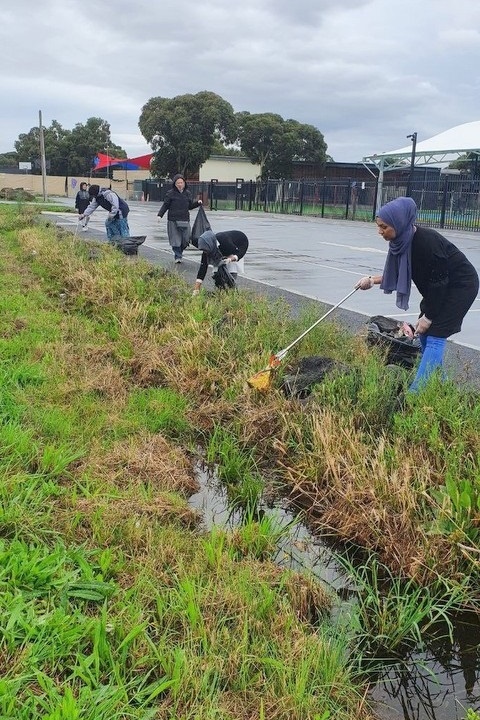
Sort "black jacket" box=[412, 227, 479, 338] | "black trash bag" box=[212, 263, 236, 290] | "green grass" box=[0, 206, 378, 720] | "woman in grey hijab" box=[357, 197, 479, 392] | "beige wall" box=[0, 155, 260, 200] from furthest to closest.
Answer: "beige wall" box=[0, 155, 260, 200]
"black trash bag" box=[212, 263, 236, 290]
"black jacket" box=[412, 227, 479, 338]
"woman in grey hijab" box=[357, 197, 479, 392]
"green grass" box=[0, 206, 378, 720]

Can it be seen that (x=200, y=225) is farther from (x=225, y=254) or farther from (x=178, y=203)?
(x=178, y=203)

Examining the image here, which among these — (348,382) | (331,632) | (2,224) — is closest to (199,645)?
(331,632)

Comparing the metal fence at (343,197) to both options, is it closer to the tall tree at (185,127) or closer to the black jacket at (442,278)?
the tall tree at (185,127)

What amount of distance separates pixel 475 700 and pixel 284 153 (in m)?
56.5

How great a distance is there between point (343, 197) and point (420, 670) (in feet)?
111

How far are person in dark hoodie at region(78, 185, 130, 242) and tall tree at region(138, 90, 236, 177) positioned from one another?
39584 millimetres

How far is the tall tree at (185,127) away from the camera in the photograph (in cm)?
5088

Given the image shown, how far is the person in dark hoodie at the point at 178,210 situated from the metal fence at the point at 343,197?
13155 millimetres

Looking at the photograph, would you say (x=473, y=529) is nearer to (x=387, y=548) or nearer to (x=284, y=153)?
(x=387, y=548)

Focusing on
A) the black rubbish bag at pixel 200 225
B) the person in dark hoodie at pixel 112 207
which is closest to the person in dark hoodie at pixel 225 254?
the black rubbish bag at pixel 200 225

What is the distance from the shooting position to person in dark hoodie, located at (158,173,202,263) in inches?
492

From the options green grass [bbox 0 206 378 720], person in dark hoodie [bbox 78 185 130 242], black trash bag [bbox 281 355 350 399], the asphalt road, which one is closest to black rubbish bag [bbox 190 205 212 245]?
the asphalt road

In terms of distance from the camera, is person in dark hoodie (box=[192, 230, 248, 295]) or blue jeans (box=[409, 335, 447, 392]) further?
person in dark hoodie (box=[192, 230, 248, 295])

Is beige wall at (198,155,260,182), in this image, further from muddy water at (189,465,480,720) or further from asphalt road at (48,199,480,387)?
muddy water at (189,465,480,720)
